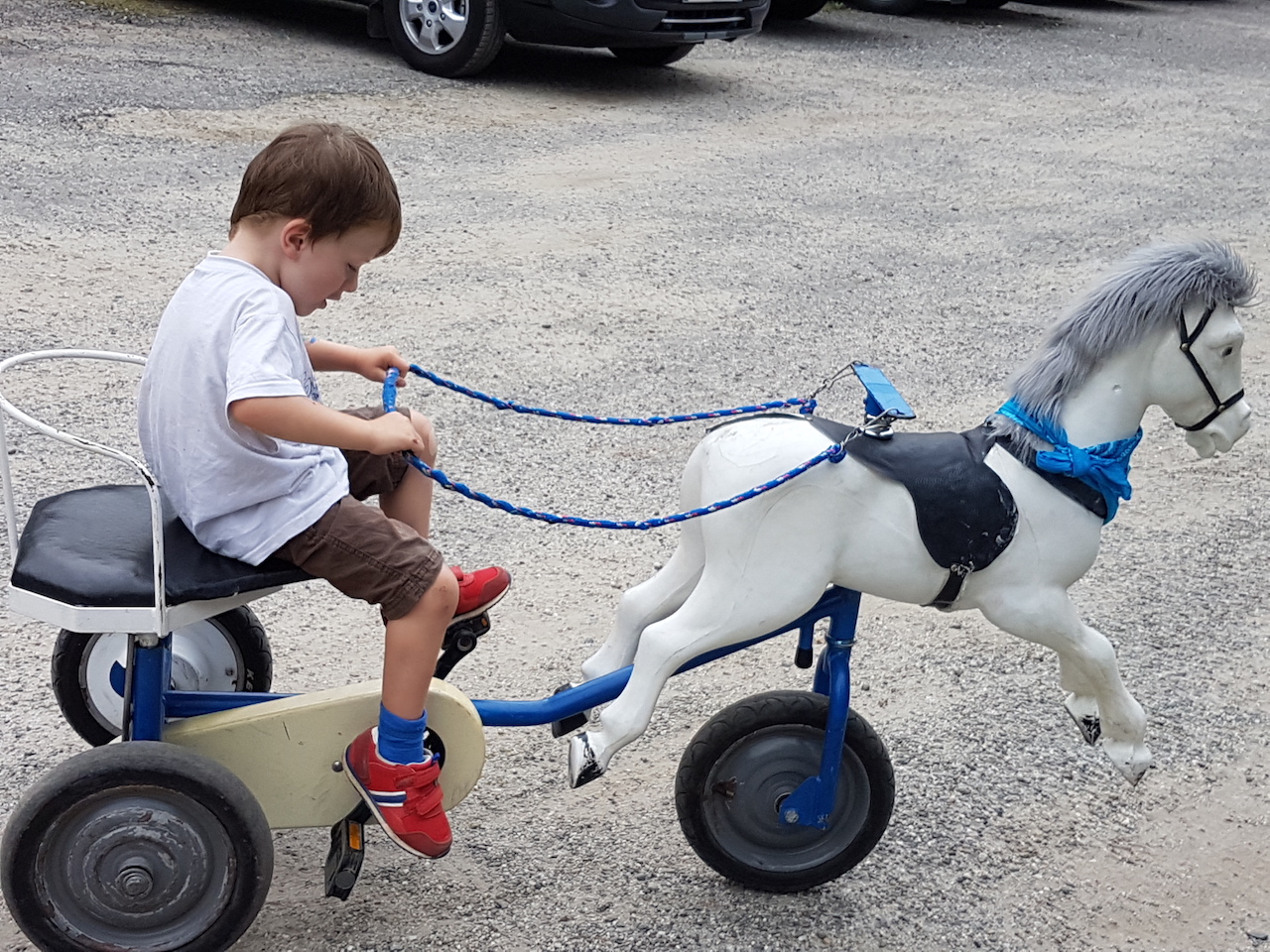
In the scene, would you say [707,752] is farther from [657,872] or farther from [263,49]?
[263,49]

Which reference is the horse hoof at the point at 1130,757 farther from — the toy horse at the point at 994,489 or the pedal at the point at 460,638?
the pedal at the point at 460,638

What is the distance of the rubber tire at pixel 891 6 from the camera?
42.6 ft

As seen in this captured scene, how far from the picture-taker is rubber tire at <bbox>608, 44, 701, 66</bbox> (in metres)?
9.52

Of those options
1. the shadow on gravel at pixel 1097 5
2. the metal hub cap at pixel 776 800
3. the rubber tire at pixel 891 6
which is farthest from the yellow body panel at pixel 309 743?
the shadow on gravel at pixel 1097 5

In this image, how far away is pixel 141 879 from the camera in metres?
2.28

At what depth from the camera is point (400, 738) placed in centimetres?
235

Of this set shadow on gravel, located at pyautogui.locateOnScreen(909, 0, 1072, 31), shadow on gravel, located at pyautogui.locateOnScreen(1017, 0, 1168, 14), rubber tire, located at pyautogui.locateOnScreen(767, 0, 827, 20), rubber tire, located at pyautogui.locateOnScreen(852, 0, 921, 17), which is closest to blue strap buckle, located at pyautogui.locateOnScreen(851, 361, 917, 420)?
rubber tire, located at pyautogui.locateOnScreen(767, 0, 827, 20)

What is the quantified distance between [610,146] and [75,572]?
5915mm

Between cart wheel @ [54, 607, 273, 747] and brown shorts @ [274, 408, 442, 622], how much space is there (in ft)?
1.62

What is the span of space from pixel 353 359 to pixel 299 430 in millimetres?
497

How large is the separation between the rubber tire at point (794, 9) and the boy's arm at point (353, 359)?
33.3 feet

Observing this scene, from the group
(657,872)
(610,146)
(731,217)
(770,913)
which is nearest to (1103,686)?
(770,913)

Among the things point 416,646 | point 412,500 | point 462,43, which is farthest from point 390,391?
point 462,43

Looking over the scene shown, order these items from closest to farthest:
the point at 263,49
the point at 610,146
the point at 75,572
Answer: the point at 75,572
the point at 610,146
the point at 263,49
